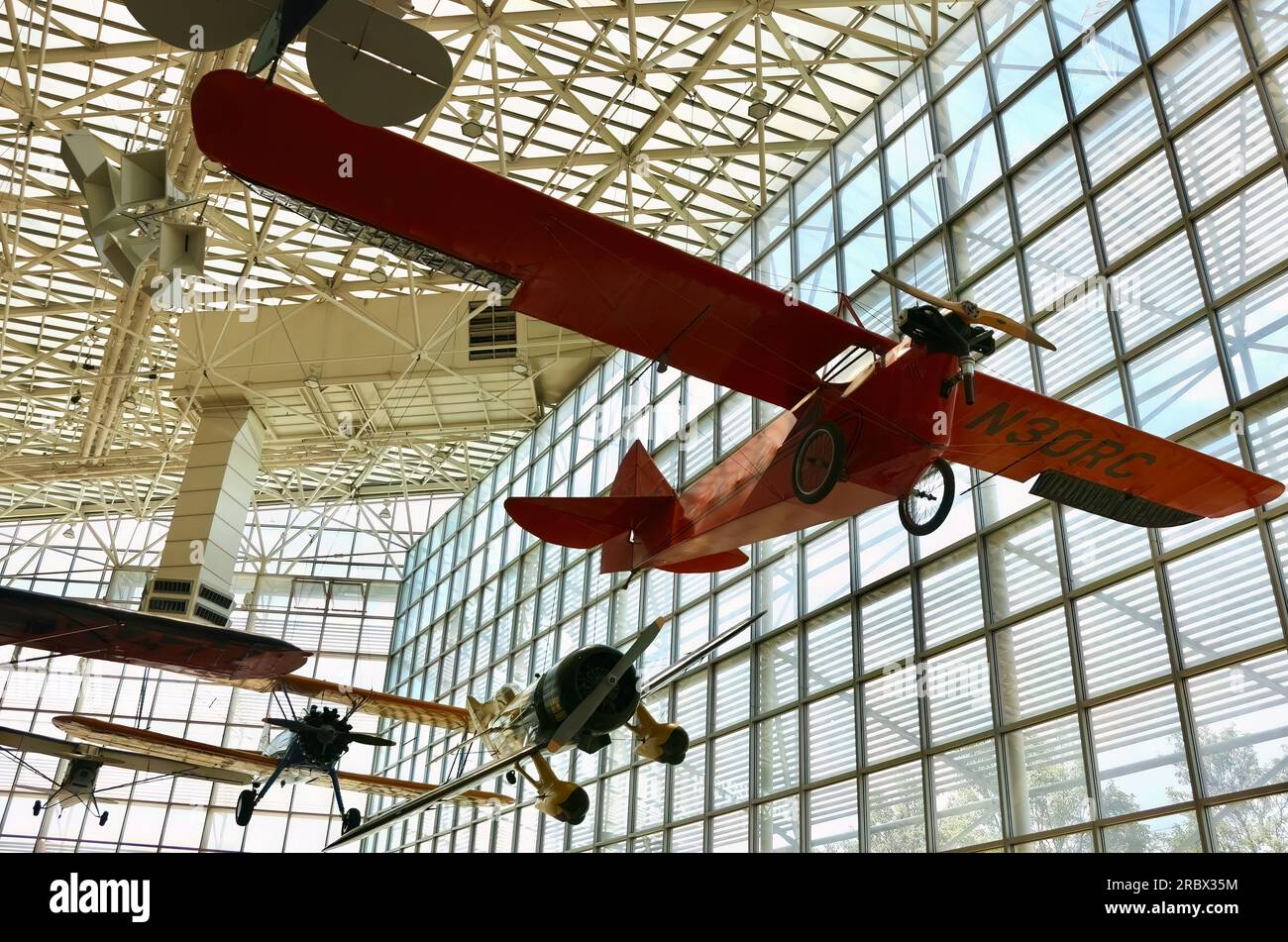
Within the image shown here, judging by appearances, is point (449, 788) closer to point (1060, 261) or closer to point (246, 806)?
point (246, 806)

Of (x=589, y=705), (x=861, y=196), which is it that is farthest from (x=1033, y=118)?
(x=589, y=705)

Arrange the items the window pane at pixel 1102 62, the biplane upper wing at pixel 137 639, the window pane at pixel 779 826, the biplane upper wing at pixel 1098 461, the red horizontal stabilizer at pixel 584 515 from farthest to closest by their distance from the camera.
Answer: the window pane at pixel 779 826 → the window pane at pixel 1102 62 → the biplane upper wing at pixel 137 639 → the red horizontal stabilizer at pixel 584 515 → the biplane upper wing at pixel 1098 461

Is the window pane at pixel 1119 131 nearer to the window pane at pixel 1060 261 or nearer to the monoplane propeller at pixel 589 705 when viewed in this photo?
the window pane at pixel 1060 261

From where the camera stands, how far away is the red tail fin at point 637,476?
1180cm

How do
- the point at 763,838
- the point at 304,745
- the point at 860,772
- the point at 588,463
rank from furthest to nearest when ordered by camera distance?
the point at 588,463
the point at 304,745
the point at 763,838
the point at 860,772

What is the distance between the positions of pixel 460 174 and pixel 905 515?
4746 millimetres

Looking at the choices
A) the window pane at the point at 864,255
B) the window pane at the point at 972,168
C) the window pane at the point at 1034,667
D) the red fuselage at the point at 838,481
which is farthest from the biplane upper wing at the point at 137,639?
the window pane at the point at 972,168

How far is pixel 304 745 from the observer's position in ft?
50.1

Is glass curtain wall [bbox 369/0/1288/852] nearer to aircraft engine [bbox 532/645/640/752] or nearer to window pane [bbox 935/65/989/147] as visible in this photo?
window pane [bbox 935/65/989/147]

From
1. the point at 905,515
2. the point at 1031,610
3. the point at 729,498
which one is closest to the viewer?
the point at 905,515

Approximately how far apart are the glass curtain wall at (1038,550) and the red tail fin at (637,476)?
3.28 feet

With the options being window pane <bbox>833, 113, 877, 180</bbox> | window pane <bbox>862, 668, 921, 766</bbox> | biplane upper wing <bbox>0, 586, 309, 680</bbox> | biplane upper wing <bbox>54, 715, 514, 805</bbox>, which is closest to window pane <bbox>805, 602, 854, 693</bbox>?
window pane <bbox>862, 668, 921, 766</bbox>
